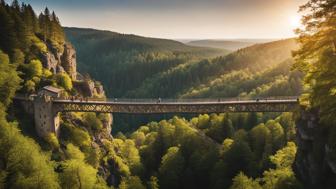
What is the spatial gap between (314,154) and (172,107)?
33167 mm

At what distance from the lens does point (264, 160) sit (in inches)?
2869

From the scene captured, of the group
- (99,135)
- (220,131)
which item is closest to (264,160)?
(220,131)

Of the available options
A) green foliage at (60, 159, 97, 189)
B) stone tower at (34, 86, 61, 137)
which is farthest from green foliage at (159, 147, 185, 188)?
stone tower at (34, 86, 61, 137)

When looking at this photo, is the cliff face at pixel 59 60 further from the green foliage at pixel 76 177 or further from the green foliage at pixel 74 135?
the green foliage at pixel 76 177

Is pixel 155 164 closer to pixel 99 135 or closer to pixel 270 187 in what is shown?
pixel 99 135

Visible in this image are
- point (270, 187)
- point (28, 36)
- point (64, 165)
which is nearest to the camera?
point (270, 187)

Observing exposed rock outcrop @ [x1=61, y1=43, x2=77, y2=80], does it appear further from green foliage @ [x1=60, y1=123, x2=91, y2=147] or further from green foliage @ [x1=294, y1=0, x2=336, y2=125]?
green foliage @ [x1=294, y1=0, x2=336, y2=125]

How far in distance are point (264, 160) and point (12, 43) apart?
190ft

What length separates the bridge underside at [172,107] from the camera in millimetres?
71312

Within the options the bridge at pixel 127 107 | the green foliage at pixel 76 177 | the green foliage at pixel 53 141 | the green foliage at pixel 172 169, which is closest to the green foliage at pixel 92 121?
the bridge at pixel 127 107

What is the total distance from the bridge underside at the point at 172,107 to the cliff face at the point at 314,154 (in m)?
17.1

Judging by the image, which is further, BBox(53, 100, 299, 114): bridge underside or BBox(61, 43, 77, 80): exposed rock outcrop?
BBox(61, 43, 77, 80): exposed rock outcrop

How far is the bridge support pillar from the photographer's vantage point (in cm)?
6944

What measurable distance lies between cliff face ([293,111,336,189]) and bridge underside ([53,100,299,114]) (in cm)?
1706
